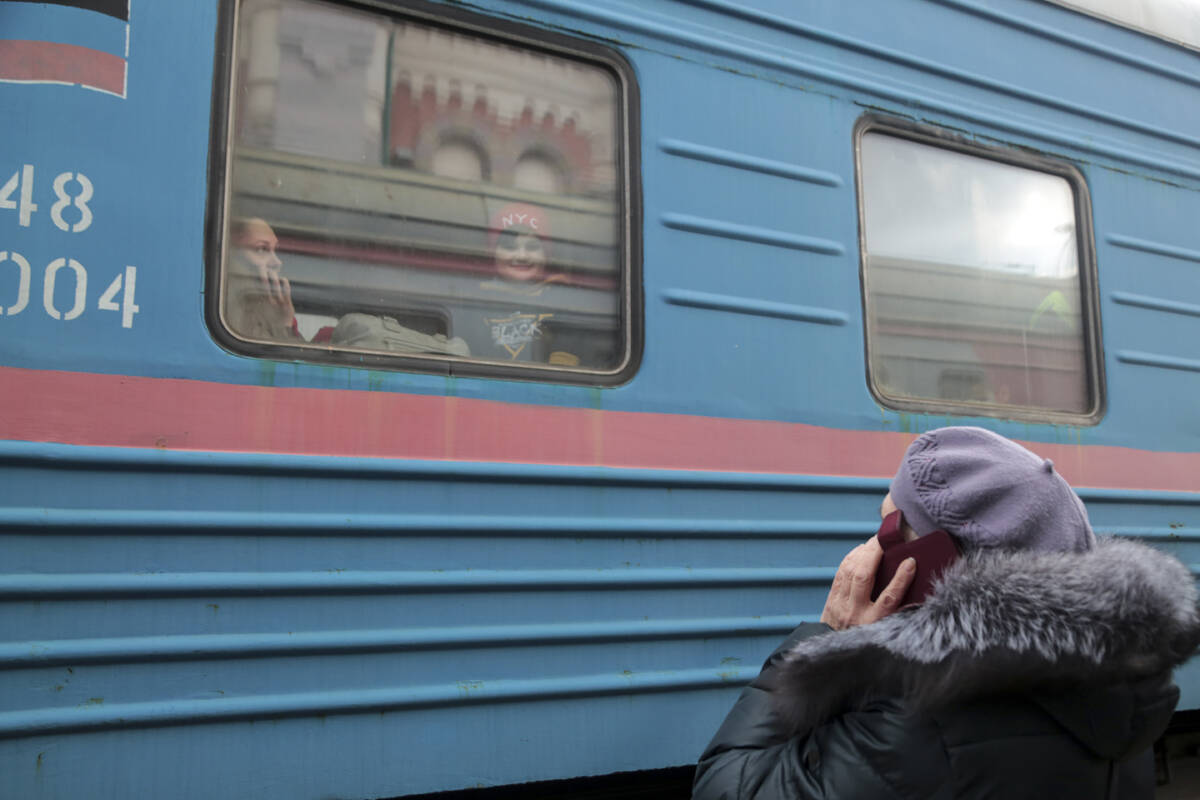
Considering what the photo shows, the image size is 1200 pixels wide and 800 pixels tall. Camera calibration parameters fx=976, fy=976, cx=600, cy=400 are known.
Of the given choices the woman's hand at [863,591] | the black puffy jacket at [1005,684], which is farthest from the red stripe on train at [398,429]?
the black puffy jacket at [1005,684]

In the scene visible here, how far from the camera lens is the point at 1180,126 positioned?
3379mm

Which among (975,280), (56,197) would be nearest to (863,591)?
Result: (56,197)

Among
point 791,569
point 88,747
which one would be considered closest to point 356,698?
point 88,747

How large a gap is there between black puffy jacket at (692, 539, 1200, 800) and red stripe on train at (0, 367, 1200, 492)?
3.57 feet

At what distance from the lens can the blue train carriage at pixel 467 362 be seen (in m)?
1.79

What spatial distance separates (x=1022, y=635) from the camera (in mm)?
1038

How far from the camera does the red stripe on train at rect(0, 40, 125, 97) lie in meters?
1.79

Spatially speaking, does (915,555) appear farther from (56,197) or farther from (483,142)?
(56,197)

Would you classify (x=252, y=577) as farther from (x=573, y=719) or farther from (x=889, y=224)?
(x=889, y=224)

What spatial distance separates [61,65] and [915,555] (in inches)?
68.2

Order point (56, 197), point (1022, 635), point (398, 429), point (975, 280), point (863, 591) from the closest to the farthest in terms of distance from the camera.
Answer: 1. point (1022, 635)
2. point (863, 591)
3. point (56, 197)
4. point (398, 429)
5. point (975, 280)

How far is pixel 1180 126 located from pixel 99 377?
3.45m

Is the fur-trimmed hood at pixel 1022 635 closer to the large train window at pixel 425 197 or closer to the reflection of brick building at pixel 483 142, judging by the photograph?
the large train window at pixel 425 197

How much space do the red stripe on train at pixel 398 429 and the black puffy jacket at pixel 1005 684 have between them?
1.09m
